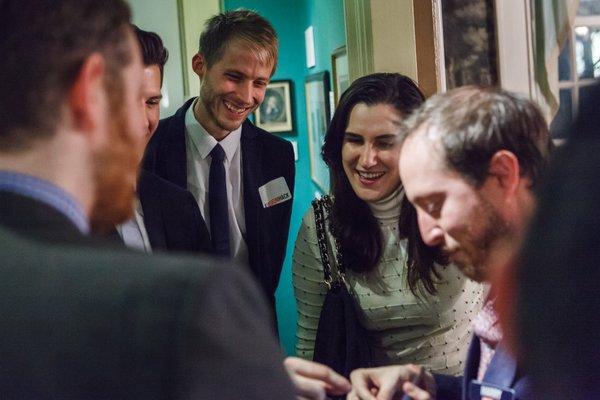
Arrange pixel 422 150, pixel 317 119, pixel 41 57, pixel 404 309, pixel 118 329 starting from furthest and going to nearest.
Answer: pixel 317 119, pixel 404 309, pixel 422 150, pixel 41 57, pixel 118 329

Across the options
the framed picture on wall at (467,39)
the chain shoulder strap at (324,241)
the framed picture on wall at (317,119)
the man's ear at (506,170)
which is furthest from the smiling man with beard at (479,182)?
the framed picture on wall at (317,119)

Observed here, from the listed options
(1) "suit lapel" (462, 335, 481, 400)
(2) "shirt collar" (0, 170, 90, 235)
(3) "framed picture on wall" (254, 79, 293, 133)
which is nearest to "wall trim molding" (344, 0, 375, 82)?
(1) "suit lapel" (462, 335, 481, 400)

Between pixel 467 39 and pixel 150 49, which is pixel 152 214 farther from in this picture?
pixel 467 39

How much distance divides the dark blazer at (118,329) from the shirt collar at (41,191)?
0.07 meters

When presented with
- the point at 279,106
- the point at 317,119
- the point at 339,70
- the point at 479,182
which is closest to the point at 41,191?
the point at 479,182

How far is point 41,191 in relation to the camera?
71 centimetres

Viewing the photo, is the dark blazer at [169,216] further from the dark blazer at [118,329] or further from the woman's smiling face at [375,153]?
the dark blazer at [118,329]

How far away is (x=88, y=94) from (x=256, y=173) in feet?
6.37

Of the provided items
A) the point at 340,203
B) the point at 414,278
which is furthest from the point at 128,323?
the point at 340,203

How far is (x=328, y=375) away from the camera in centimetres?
130

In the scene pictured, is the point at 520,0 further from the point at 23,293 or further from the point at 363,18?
the point at 23,293

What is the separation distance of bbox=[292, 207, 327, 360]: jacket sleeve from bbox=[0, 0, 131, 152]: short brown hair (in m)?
1.36

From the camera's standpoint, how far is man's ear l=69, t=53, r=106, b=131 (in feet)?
2.41

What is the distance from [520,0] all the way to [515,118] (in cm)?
177
